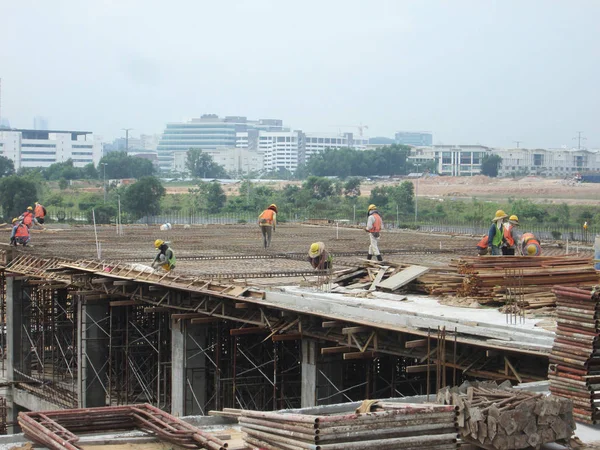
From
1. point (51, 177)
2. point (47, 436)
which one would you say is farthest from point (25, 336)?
point (51, 177)

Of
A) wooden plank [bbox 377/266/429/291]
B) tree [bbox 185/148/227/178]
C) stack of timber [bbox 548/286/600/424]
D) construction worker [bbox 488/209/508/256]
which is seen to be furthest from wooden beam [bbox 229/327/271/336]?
tree [bbox 185/148/227/178]

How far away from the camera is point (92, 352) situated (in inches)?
981

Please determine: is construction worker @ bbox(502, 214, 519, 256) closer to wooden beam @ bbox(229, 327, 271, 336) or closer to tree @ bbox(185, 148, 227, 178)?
wooden beam @ bbox(229, 327, 271, 336)

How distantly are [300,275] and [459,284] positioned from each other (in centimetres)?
651

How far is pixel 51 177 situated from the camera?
120m

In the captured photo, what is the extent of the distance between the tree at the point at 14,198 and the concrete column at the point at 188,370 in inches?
1833

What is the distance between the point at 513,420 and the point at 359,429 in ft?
4.97

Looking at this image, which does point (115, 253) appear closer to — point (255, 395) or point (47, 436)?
point (255, 395)

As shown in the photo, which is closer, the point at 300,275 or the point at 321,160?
the point at 300,275

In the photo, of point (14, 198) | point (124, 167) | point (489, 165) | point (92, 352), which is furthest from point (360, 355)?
point (489, 165)

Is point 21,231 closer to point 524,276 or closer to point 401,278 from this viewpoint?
point 401,278

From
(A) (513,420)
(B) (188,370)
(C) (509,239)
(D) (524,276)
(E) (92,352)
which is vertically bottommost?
(E) (92,352)

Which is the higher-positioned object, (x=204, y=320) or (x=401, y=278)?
(x=401, y=278)

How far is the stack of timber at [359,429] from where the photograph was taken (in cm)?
871
